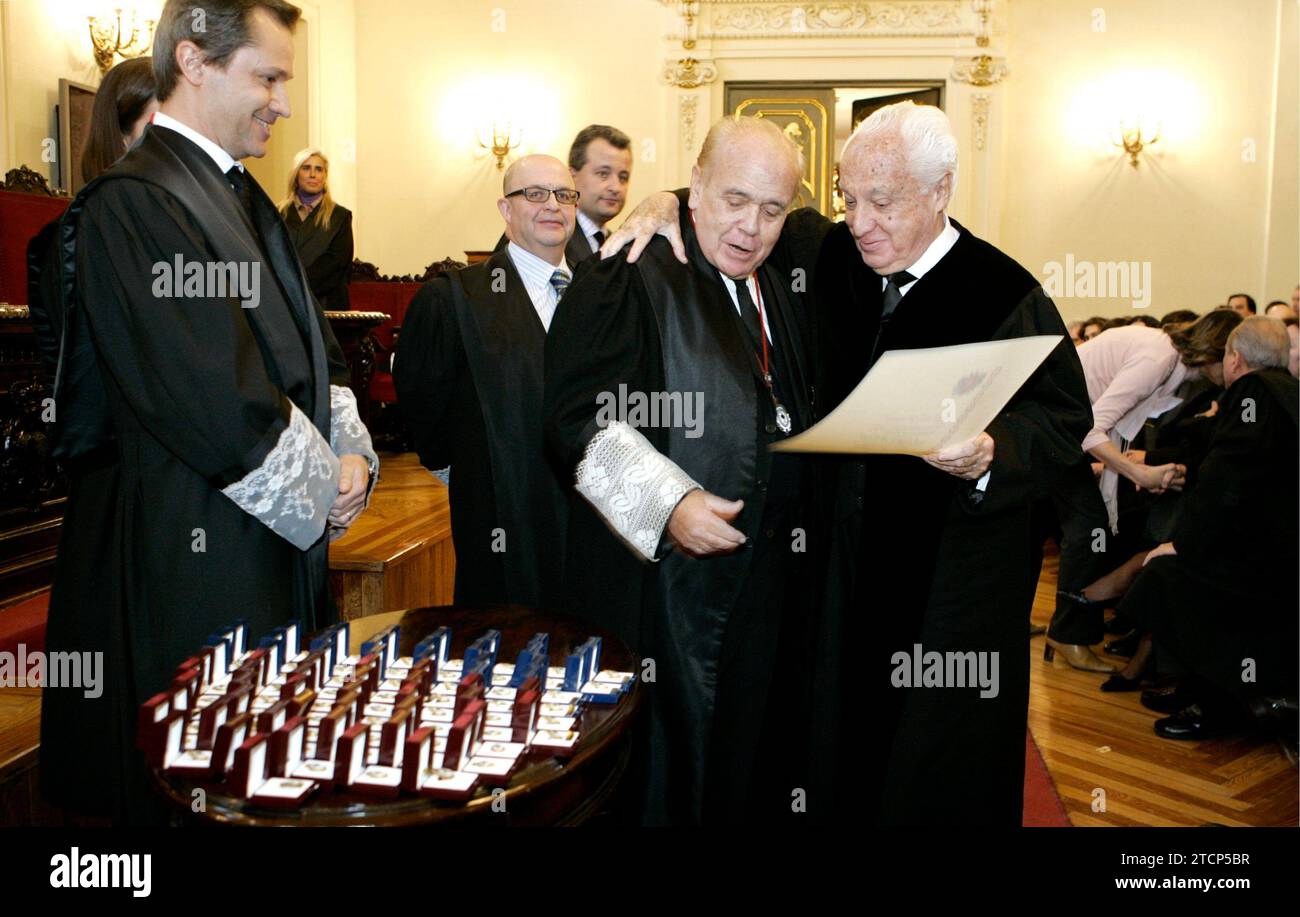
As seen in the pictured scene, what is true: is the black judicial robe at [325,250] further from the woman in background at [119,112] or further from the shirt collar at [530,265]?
the woman in background at [119,112]

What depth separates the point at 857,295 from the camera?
7.70 ft

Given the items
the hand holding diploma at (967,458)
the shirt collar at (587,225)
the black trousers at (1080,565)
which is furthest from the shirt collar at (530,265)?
the black trousers at (1080,565)

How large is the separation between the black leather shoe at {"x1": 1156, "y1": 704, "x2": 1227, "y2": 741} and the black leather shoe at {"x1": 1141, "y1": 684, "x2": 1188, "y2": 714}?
0.14m

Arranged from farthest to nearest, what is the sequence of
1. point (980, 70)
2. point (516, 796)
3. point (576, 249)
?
1. point (980, 70)
2. point (576, 249)
3. point (516, 796)

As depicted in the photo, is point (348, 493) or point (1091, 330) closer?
point (348, 493)

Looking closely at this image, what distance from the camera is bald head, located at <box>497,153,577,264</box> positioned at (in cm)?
327

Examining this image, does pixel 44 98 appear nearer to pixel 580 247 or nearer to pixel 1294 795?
pixel 580 247

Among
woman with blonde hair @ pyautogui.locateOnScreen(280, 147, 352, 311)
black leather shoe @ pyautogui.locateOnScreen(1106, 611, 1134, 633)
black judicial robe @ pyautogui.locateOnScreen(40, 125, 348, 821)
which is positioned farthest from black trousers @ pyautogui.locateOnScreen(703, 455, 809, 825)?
woman with blonde hair @ pyautogui.locateOnScreen(280, 147, 352, 311)

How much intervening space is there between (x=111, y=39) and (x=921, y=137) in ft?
24.0

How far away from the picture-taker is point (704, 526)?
1.83 meters

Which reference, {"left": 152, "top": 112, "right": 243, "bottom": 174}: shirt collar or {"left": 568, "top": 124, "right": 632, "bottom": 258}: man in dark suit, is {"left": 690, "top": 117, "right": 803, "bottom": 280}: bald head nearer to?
{"left": 152, "top": 112, "right": 243, "bottom": 174}: shirt collar

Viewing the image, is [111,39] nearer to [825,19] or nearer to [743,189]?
[825,19]

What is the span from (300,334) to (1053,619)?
419 centimetres

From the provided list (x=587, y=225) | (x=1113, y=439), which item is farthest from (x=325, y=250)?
(x=1113, y=439)
